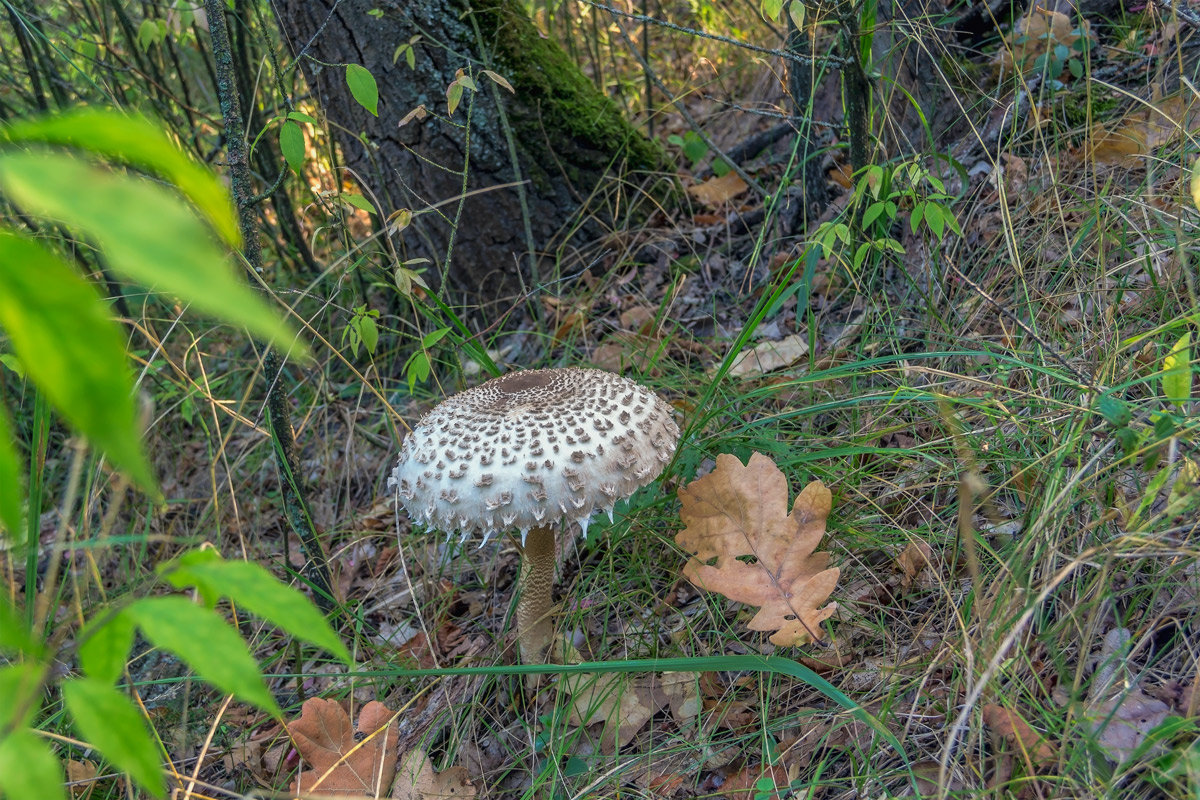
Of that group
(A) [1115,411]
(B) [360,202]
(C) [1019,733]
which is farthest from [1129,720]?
(B) [360,202]

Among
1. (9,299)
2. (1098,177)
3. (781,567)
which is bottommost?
(781,567)

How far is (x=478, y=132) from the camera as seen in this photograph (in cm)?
337

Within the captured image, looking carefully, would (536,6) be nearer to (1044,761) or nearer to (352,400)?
(352,400)

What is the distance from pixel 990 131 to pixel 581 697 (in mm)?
2531

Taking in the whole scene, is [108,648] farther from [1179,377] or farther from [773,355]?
[773,355]

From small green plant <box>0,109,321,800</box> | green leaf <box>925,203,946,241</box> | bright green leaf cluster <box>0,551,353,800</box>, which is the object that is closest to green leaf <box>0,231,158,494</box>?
small green plant <box>0,109,321,800</box>

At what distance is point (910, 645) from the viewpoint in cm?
181

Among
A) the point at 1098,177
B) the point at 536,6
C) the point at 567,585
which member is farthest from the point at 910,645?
the point at 536,6

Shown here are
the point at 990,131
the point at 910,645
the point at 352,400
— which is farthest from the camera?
the point at 352,400

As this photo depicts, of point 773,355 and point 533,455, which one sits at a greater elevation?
point 533,455

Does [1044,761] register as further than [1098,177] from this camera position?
No

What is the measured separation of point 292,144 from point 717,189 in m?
2.19

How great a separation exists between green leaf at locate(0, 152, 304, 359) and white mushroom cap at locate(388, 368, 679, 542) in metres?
1.30

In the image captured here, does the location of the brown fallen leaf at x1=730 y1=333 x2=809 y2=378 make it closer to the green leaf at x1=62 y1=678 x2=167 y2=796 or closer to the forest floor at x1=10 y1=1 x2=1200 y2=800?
the forest floor at x1=10 y1=1 x2=1200 y2=800
